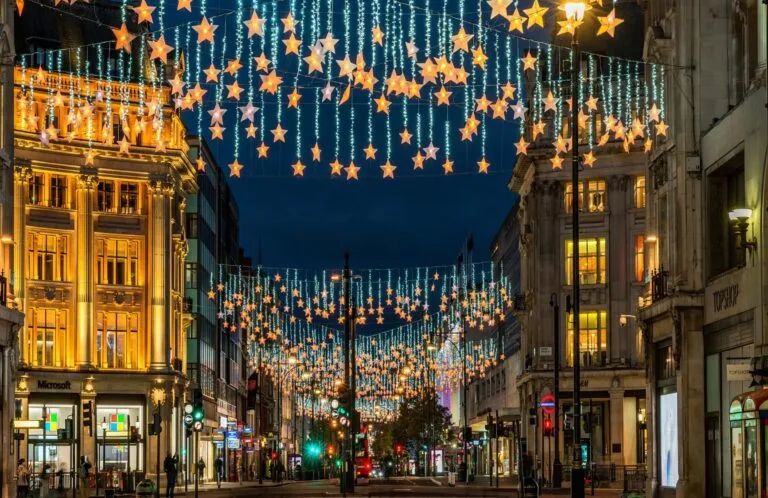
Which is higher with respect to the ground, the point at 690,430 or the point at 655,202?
the point at 655,202

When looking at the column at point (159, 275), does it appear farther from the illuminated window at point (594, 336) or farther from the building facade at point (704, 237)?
the building facade at point (704, 237)

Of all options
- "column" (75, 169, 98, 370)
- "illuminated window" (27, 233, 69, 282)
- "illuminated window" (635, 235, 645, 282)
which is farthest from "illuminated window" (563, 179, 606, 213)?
"illuminated window" (27, 233, 69, 282)

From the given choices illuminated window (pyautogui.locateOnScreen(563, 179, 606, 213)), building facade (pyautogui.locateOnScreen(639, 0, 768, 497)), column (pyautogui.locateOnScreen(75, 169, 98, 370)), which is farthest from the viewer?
illuminated window (pyautogui.locateOnScreen(563, 179, 606, 213))

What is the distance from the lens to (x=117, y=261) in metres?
78.6

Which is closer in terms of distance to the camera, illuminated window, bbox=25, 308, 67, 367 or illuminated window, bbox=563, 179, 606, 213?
illuminated window, bbox=25, 308, 67, 367

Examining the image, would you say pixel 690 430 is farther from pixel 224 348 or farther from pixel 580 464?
pixel 224 348

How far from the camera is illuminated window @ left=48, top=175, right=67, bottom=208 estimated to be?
76.1m

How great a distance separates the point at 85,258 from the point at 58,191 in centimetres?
379

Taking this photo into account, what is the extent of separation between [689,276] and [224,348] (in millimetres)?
79078

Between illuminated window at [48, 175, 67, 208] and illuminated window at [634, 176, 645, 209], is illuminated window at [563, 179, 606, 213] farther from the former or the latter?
illuminated window at [48, 175, 67, 208]

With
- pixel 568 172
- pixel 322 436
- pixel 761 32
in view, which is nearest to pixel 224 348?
pixel 568 172

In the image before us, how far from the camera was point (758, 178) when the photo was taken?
32.3 meters

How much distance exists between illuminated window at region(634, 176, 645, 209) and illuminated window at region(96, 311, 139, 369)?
1089 inches

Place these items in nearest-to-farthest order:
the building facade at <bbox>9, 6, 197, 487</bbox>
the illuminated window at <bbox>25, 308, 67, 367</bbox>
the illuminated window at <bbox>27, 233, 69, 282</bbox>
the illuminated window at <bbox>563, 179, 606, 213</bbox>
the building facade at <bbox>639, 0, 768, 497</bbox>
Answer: the building facade at <bbox>639, 0, 768, 497</bbox>, the building facade at <bbox>9, 6, 197, 487</bbox>, the illuminated window at <bbox>25, 308, 67, 367</bbox>, the illuminated window at <bbox>27, 233, 69, 282</bbox>, the illuminated window at <bbox>563, 179, 606, 213</bbox>
